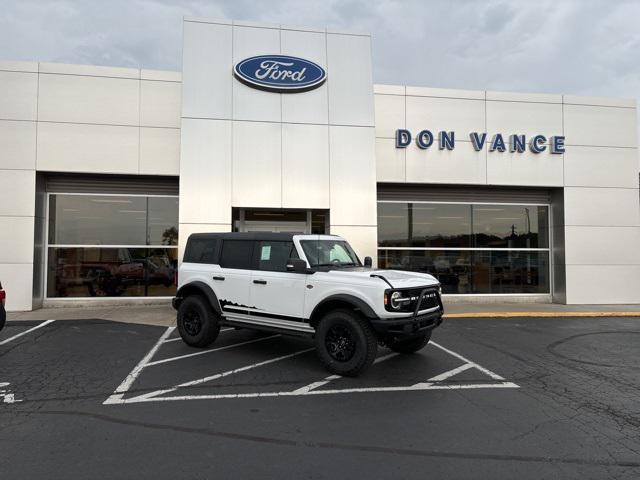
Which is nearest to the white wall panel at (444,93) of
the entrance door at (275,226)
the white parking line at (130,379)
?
the entrance door at (275,226)

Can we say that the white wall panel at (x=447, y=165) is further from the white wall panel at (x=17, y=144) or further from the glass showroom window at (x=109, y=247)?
the white wall panel at (x=17, y=144)

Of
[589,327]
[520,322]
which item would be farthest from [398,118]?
[589,327]

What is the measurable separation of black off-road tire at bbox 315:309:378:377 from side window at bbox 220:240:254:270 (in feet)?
6.02

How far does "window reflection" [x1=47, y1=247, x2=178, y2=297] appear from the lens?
42.4 ft

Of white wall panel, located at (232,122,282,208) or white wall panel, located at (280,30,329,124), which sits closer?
white wall panel, located at (232,122,282,208)

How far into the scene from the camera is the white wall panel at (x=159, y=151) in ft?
41.1

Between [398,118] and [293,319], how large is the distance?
372 inches

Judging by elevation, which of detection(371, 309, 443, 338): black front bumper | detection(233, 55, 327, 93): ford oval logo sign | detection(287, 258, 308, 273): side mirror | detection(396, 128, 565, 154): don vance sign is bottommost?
detection(371, 309, 443, 338): black front bumper

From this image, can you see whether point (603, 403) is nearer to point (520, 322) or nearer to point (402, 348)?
point (402, 348)

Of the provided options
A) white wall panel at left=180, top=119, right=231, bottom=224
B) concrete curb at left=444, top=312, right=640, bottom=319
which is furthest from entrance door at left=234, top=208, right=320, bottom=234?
concrete curb at left=444, top=312, right=640, bottom=319

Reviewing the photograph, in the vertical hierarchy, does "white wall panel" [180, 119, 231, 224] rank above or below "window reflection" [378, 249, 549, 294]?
above

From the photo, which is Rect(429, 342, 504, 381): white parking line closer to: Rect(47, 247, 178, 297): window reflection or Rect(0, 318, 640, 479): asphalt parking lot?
Rect(0, 318, 640, 479): asphalt parking lot

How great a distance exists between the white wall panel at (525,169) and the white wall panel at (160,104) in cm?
1025

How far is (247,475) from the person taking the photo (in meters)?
3.30
